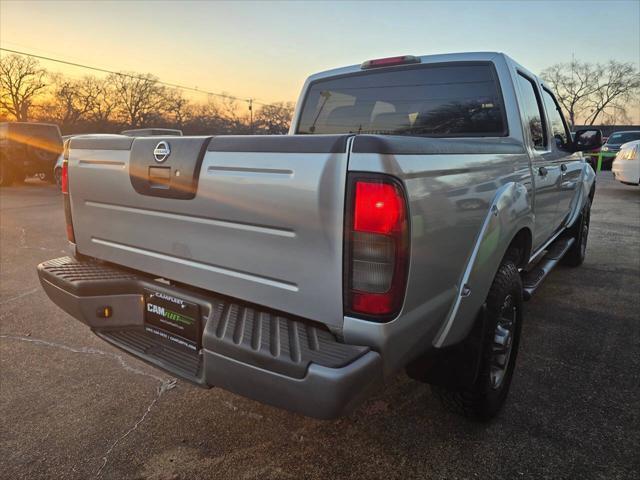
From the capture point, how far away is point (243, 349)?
1.69m

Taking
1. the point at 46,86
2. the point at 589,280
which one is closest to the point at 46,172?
the point at 589,280

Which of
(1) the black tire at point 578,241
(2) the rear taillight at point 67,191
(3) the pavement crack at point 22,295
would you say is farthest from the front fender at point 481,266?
(3) the pavement crack at point 22,295

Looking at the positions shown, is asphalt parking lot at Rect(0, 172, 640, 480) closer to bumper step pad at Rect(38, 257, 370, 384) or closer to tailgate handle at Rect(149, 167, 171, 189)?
bumper step pad at Rect(38, 257, 370, 384)

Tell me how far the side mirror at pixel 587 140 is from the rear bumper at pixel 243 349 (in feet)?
11.5

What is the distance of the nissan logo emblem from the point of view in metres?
2.06

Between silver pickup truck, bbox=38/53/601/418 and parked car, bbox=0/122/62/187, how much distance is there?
48.7 ft

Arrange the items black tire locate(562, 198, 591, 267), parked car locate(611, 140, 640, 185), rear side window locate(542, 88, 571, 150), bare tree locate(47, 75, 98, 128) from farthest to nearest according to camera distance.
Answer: bare tree locate(47, 75, 98, 128)
parked car locate(611, 140, 640, 185)
black tire locate(562, 198, 591, 267)
rear side window locate(542, 88, 571, 150)

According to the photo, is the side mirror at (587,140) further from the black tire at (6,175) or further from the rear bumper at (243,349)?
the black tire at (6,175)

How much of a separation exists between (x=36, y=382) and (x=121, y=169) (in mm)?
1600

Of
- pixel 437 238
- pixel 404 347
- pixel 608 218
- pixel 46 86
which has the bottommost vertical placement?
pixel 608 218

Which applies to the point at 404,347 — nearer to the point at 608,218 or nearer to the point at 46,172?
the point at 608,218

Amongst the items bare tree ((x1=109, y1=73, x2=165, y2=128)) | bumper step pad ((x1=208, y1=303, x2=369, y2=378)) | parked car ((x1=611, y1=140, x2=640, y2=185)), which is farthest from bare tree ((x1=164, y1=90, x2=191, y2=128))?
bumper step pad ((x1=208, y1=303, x2=369, y2=378))

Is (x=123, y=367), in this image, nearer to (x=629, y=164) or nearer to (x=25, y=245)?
(x=25, y=245)

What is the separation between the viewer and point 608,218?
991 centimetres
